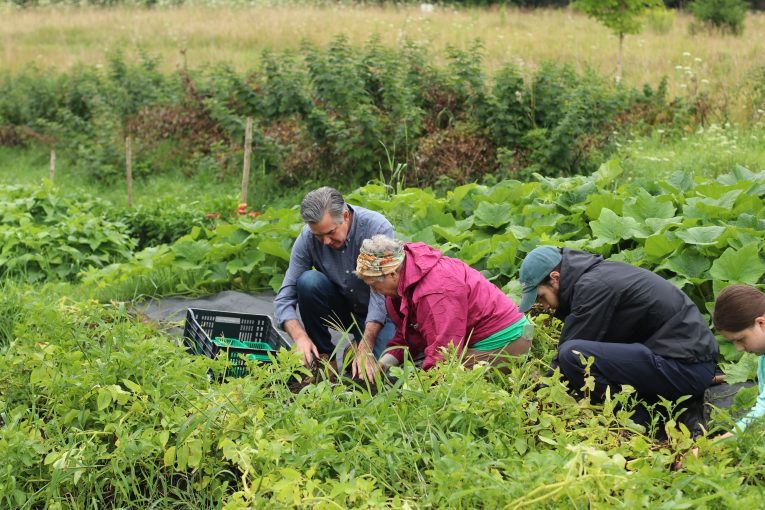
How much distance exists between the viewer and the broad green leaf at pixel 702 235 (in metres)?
5.05

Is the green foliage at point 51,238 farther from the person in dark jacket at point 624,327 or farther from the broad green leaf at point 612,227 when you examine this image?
the person in dark jacket at point 624,327

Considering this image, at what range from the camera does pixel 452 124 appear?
10312mm

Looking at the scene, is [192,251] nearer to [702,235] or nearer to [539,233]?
[539,233]

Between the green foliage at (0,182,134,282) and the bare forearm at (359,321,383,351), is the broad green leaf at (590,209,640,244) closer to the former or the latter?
the bare forearm at (359,321,383,351)

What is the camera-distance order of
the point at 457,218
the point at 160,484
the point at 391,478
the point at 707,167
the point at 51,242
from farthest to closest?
1. the point at 707,167
2. the point at 51,242
3. the point at 457,218
4. the point at 160,484
5. the point at 391,478

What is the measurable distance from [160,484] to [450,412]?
126 centimetres

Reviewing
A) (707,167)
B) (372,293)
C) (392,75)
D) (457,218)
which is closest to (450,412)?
(372,293)

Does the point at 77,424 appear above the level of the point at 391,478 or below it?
below

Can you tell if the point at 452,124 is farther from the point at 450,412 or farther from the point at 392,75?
the point at 450,412

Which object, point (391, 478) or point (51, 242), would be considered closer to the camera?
point (391, 478)

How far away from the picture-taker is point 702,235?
510 cm

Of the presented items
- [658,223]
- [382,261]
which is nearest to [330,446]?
[382,261]

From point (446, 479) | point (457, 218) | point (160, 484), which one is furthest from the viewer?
point (457, 218)

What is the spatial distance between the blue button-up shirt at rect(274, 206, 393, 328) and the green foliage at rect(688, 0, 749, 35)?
16627mm
